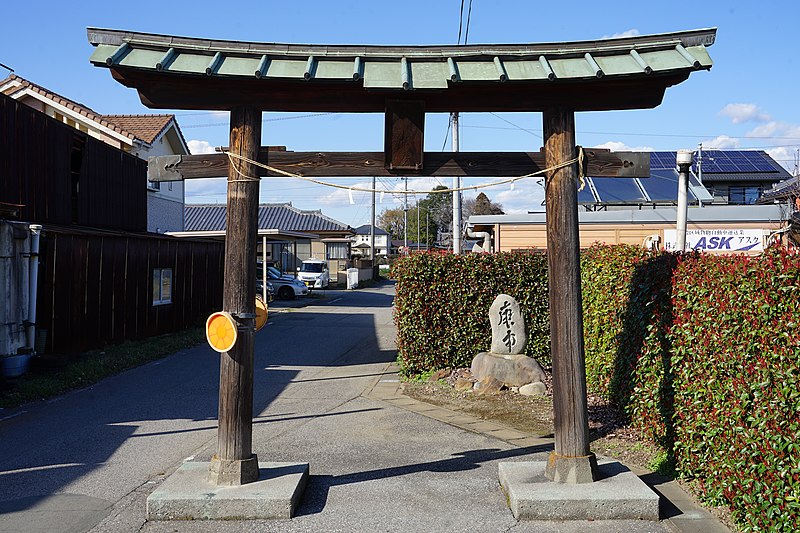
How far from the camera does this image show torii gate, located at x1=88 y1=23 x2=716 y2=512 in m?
5.50

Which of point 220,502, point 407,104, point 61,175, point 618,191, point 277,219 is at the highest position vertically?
point 277,219

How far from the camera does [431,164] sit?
5.93 m

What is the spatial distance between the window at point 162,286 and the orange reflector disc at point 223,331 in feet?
41.6

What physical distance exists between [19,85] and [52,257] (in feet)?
42.5

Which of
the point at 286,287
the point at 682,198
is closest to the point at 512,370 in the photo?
the point at 682,198

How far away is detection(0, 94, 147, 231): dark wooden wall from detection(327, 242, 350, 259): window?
3183 cm

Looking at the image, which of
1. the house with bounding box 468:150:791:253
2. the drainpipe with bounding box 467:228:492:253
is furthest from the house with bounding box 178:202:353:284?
the house with bounding box 468:150:791:253

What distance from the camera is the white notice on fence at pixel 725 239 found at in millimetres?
16500

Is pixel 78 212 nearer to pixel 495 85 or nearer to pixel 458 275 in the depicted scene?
pixel 458 275

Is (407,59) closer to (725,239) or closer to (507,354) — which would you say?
(507,354)

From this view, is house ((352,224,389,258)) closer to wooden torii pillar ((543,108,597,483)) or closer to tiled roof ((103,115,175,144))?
tiled roof ((103,115,175,144))

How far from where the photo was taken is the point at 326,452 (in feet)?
24.0

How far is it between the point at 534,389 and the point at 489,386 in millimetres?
646

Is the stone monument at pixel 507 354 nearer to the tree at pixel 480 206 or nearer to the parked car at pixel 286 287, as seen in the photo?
the parked car at pixel 286 287
